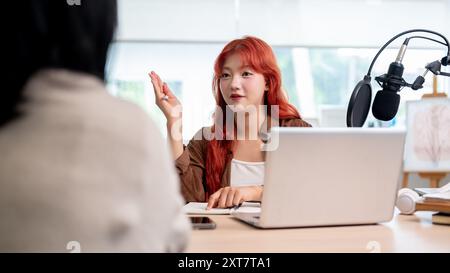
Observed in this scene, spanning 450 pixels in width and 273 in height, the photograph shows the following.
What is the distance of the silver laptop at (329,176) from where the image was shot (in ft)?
3.95

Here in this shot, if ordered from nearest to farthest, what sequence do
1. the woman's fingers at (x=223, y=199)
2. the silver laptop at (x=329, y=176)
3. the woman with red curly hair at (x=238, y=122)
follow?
1. the silver laptop at (x=329, y=176)
2. the woman's fingers at (x=223, y=199)
3. the woman with red curly hair at (x=238, y=122)

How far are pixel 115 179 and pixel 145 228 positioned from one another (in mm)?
64

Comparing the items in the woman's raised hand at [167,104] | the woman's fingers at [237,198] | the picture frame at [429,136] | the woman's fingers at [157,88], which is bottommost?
the picture frame at [429,136]

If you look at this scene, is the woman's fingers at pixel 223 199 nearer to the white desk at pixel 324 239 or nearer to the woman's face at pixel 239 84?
the white desk at pixel 324 239

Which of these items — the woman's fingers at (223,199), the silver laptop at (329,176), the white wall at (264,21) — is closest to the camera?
the silver laptop at (329,176)

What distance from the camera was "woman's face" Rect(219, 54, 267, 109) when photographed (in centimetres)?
212

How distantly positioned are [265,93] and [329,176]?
1039 millimetres

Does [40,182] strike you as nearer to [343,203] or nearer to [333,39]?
[343,203]

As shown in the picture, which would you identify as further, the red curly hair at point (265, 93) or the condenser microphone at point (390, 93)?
the red curly hair at point (265, 93)

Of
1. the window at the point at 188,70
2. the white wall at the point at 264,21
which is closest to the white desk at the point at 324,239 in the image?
the window at the point at 188,70

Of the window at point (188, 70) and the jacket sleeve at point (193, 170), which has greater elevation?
the window at point (188, 70)

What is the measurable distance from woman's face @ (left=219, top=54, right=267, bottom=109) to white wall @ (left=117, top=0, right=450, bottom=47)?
195 centimetres
